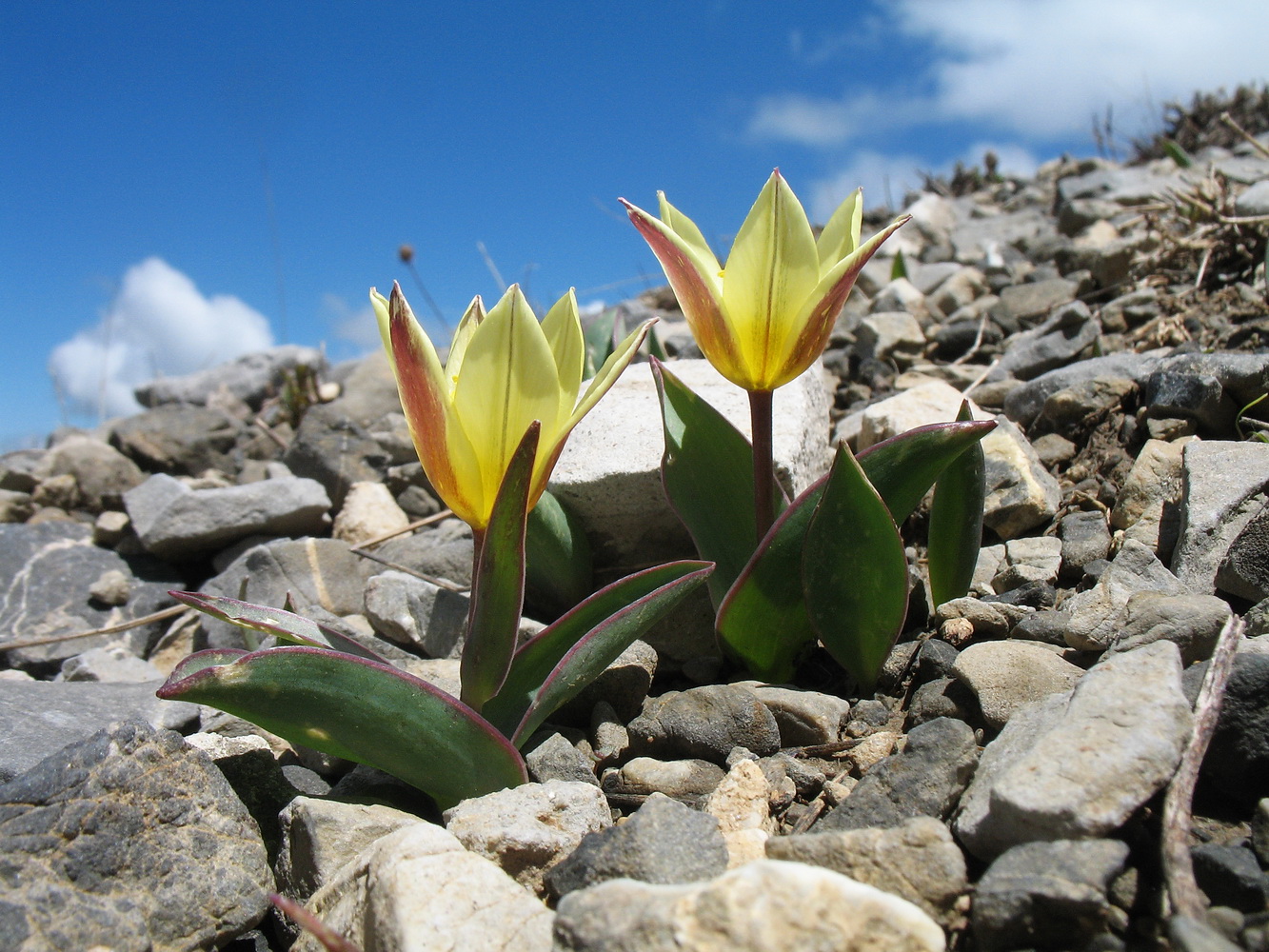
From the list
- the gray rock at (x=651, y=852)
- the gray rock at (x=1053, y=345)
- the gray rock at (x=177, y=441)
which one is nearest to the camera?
the gray rock at (x=651, y=852)

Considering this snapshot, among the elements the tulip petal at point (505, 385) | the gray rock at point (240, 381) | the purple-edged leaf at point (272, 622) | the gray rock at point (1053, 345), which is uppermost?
the gray rock at point (240, 381)

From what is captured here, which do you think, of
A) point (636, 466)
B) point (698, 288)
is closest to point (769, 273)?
point (698, 288)

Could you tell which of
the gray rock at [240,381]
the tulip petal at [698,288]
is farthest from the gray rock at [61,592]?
the gray rock at [240,381]

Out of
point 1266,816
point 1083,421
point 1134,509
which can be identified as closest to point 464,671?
point 1266,816

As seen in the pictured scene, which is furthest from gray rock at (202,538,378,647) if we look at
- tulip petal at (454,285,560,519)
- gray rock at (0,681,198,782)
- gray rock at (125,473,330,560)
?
tulip petal at (454,285,560,519)

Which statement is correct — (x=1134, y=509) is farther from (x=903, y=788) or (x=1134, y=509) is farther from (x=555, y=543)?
(x=555, y=543)

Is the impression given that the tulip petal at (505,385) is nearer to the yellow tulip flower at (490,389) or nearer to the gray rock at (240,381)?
the yellow tulip flower at (490,389)

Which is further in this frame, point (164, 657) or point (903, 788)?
point (164, 657)
